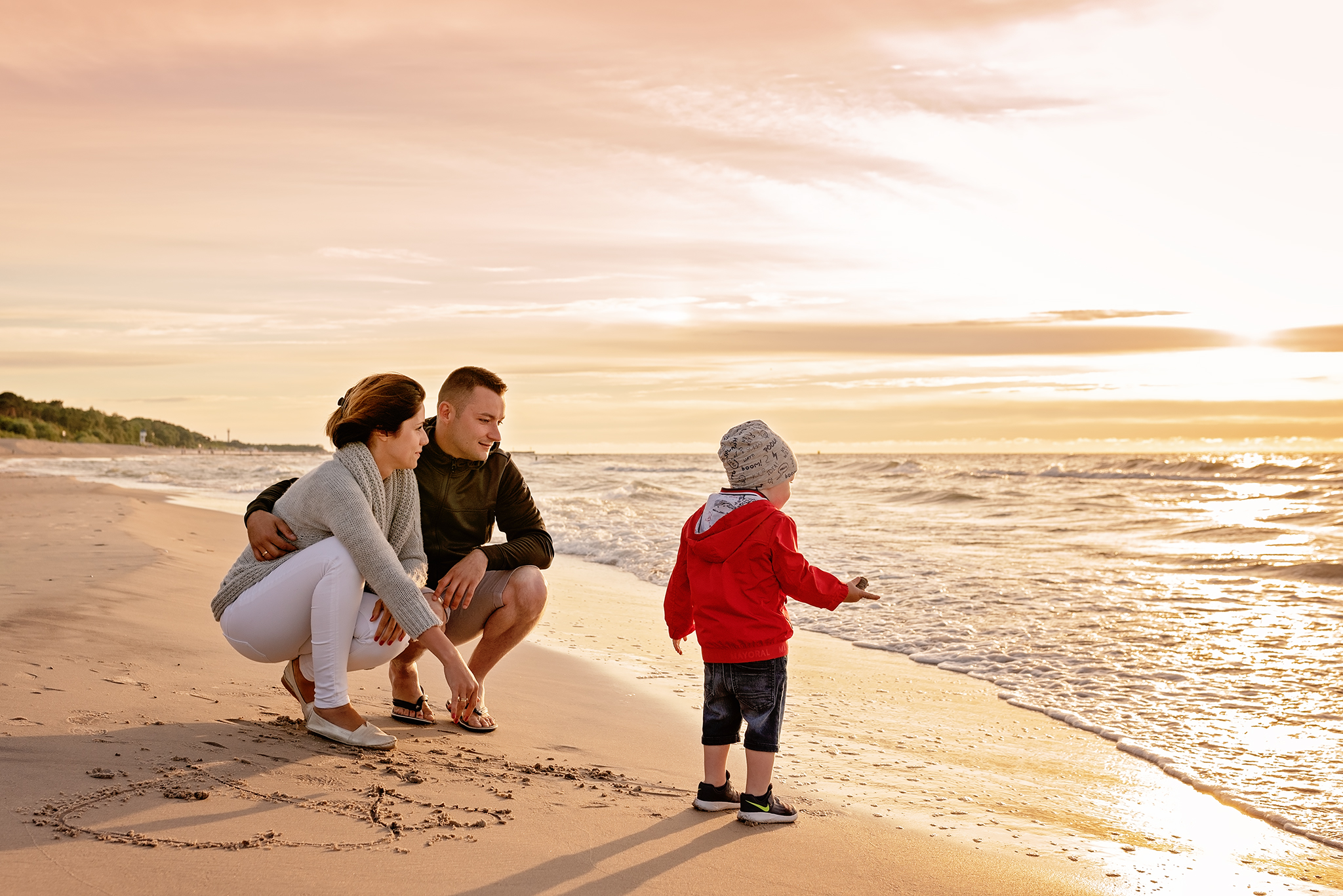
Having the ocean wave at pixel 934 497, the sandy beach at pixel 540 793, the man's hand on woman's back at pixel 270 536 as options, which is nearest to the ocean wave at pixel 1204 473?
the ocean wave at pixel 934 497

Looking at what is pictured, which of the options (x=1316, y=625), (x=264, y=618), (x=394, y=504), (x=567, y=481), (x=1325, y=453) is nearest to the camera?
(x=264, y=618)

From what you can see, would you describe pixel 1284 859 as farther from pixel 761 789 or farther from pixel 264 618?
pixel 264 618

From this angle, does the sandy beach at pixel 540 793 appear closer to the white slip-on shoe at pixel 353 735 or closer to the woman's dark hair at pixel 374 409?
the white slip-on shoe at pixel 353 735

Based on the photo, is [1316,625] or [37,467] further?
[37,467]

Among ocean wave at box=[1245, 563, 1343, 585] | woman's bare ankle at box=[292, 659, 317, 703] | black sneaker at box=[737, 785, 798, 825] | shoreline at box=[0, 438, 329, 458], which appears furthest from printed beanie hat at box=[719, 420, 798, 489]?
shoreline at box=[0, 438, 329, 458]

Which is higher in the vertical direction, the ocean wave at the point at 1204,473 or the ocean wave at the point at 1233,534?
the ocean wave at the point at 1204,473

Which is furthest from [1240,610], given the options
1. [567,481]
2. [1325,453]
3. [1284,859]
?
[1325,453]

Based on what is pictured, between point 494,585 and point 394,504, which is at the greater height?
point 394,504

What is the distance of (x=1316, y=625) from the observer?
747 cm

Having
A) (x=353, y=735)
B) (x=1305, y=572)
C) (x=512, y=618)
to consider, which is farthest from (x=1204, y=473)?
(x=353, y=735)

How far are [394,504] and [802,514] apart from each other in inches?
580

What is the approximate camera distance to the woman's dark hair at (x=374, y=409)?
3404 mm

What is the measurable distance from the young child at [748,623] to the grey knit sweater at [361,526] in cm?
95

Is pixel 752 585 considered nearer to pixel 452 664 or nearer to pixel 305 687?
pixel 452 664
